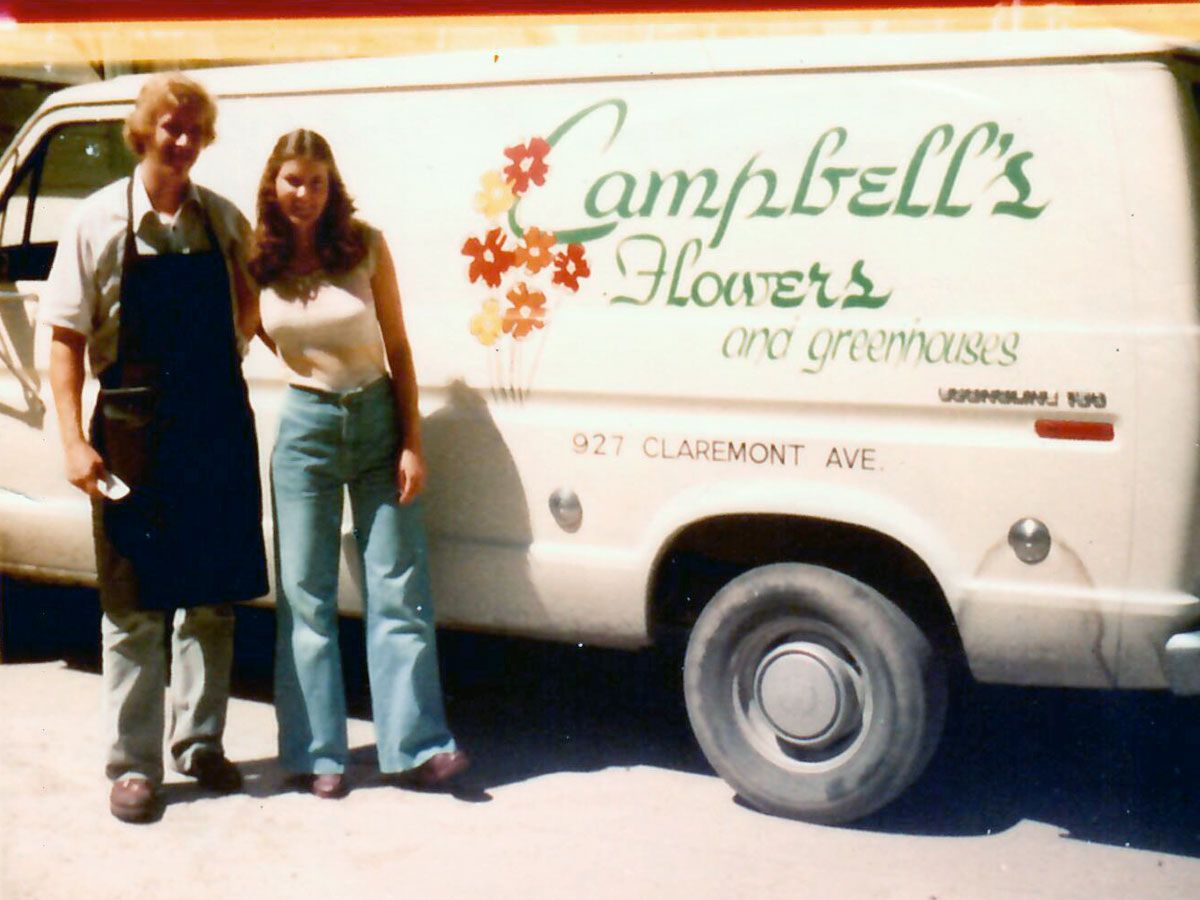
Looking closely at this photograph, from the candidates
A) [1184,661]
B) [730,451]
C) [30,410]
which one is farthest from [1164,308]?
[30,410]

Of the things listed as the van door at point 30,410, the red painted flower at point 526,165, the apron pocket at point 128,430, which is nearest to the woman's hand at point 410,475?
the apron pocket at point 128,430

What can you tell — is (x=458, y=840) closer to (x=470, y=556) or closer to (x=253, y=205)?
(x=470, y=556)

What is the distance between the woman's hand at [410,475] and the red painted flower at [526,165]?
85 centimetres

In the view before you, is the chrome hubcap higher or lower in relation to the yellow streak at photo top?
lower

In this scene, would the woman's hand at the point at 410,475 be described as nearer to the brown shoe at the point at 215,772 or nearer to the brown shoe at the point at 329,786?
the brown shoe at the point at 329,786

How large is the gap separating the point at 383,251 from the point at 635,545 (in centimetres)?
113

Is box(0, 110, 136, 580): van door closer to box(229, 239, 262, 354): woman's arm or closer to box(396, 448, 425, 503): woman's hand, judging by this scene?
box(229, 239, 262, 354): woman's arm

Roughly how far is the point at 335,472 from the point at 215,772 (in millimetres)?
987

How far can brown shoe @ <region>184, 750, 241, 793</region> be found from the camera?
467 centimetres

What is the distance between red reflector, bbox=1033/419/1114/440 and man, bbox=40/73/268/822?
2257mm

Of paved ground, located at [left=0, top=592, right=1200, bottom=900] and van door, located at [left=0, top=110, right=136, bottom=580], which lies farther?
van door, located at [left=0, top=110, right=136, bottom=580]

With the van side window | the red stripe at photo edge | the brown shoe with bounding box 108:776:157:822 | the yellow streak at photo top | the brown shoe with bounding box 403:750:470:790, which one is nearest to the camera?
the brown shoe with bounding box 108:776:157:822

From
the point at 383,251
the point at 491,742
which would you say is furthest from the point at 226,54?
the point at 491,742

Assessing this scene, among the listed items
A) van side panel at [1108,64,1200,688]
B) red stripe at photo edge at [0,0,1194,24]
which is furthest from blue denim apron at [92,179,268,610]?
van side panel at [1108,64,1200,688]
